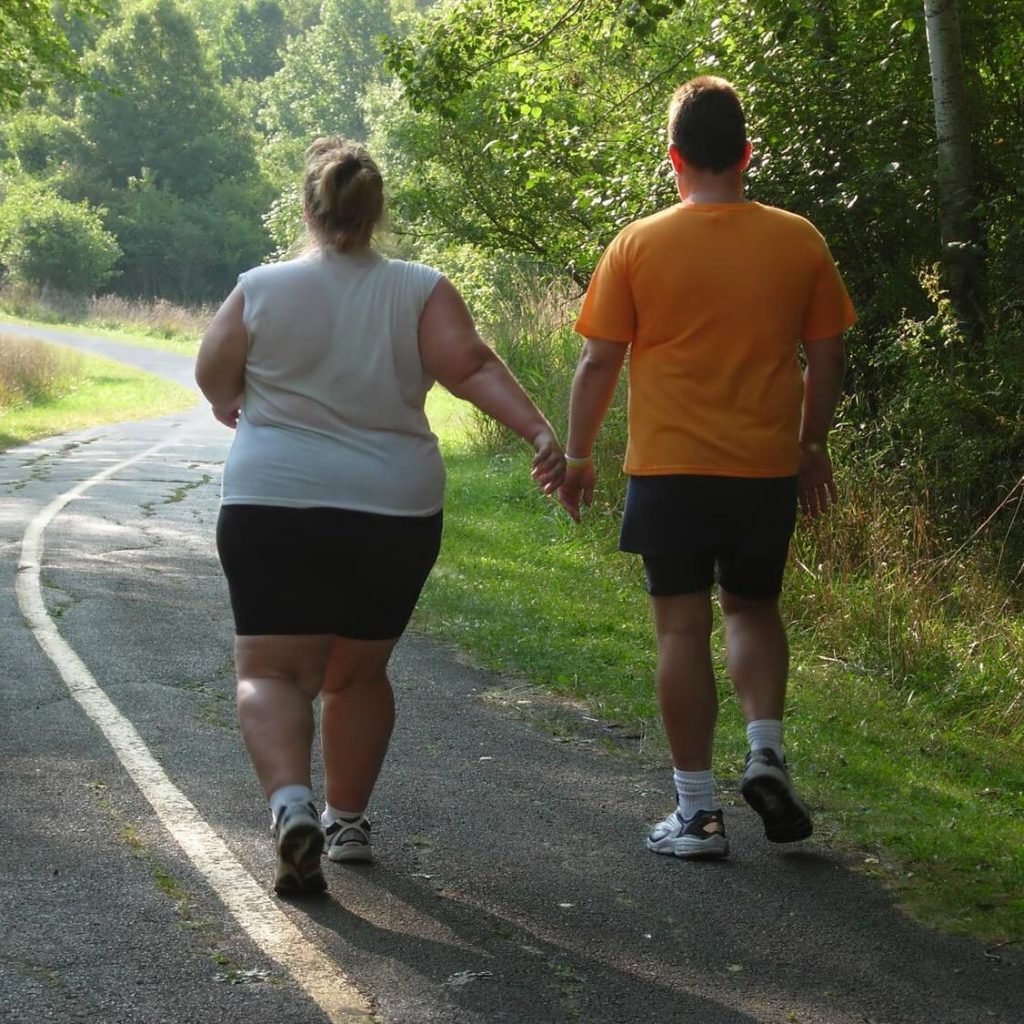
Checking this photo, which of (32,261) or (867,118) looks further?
(32,261)

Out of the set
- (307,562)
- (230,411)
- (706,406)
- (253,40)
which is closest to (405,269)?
(230,411)

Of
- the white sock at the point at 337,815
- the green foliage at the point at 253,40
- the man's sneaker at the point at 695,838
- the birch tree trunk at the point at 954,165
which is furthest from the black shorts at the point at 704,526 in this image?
the green foliage at the point at 253,40

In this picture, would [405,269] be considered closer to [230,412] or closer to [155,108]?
[230,412]

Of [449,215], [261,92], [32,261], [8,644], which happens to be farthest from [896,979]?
[261,92]

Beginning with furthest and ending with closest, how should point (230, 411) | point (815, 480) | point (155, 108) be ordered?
point (155, 108)
point (815, 480)
point (230, 411)

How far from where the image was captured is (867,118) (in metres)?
10.9

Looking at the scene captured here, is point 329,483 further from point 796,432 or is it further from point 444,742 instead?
point 444,742

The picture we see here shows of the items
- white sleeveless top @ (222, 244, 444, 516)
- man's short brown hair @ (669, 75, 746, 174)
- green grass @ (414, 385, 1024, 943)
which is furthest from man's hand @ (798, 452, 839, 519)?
white sleeveless top @ (222, 244, 444, 516)

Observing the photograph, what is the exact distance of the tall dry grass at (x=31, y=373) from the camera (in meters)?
33.1

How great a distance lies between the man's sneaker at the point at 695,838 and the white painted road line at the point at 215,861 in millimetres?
1259

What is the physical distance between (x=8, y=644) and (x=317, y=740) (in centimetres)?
255

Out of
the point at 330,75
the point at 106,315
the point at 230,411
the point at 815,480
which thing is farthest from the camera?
the point at 330,75

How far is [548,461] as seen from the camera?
4.89 m

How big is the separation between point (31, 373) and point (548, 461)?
3194 cm
